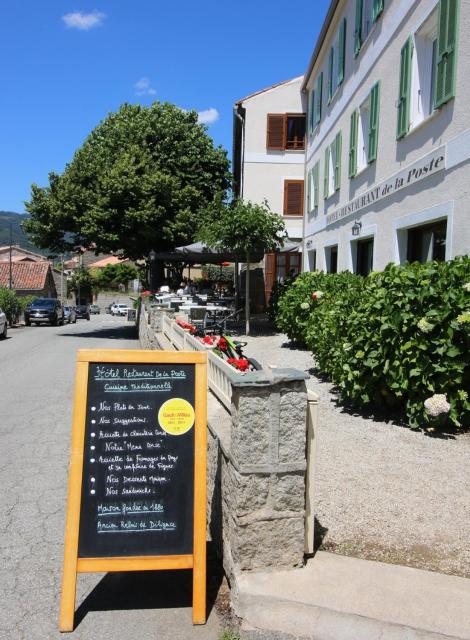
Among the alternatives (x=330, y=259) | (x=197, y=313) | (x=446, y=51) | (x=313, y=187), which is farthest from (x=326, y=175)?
(x=446, y=51)

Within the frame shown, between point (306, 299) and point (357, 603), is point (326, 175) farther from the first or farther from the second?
point (357, 603)

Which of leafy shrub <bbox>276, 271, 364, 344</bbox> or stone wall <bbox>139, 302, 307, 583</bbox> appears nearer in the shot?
stone wall <bbox>139, 302, 307, 583</bbox>

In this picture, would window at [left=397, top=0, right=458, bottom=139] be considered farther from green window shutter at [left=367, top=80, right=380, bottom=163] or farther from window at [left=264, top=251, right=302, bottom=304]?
window at [left=264, top=251, right=302, bottom=304]

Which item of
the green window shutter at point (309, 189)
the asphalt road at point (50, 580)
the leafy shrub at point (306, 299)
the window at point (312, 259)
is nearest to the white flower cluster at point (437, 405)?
the asphalt road at point (50, 580)

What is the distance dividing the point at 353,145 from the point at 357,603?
11013 millimetres

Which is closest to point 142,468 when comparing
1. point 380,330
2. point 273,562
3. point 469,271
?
point 273,562

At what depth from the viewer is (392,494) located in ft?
13.7

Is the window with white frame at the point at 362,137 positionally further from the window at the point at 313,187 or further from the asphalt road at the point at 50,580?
the asphalt road at the point at 50,580

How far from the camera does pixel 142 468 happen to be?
2.91 m

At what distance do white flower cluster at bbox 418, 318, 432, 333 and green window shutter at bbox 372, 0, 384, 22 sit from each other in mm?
7422

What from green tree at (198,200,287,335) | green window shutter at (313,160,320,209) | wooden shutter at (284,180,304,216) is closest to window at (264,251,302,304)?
wooden shutter at (284,180,304,216)

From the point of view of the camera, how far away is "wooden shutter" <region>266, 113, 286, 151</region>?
828 inches

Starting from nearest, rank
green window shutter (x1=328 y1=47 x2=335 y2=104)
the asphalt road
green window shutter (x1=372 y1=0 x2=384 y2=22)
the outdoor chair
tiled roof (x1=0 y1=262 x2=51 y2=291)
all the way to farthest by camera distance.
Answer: the asphalt road → green window shutter (x1=372 y1=0 x2=384 y2=22) → the outdoor chair → green window shutter (x1=328 y1=47 x2=335 y2=104) → tiled roof (x1=0 y1=262 x2=51 y2=291)

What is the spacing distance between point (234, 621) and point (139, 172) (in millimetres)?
20161
